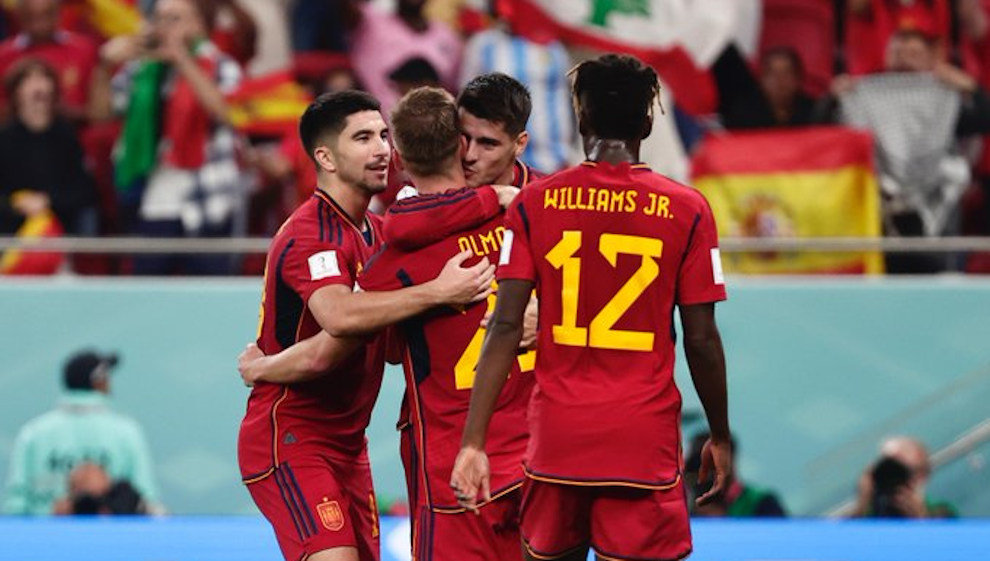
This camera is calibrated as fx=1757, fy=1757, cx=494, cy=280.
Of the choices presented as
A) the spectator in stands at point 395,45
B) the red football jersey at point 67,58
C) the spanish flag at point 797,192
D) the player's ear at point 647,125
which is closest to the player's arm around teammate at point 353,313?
the player's ear at point 647,125

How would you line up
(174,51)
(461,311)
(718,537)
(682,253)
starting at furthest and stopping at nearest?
(174,51) < (718,537) < (461,311) < (682,253)

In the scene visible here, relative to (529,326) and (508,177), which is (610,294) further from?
(508,177)

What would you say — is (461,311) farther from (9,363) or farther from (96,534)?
(9,363)

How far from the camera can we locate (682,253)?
4.49 metres

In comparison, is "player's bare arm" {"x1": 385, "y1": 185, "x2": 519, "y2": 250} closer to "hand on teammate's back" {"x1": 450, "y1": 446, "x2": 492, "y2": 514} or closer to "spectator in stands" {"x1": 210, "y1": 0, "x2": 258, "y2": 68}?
"hand on teammate's back" {"x1": 450, "y1": 446, "x2": 492, "y2": 514}

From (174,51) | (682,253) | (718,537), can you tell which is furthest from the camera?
(174,51)

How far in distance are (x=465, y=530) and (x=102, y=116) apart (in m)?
5.85

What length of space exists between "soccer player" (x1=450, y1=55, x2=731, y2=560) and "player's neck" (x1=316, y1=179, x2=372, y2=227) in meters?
1.10

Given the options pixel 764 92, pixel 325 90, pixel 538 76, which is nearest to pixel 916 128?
pixel 764 92

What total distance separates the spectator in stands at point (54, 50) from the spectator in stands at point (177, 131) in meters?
0.26

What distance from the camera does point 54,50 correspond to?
403 inches

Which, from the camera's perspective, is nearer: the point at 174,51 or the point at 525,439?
the point at 525,439

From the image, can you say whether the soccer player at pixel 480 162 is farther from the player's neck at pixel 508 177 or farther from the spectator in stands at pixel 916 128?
the spectator in stands at pixel 916 128

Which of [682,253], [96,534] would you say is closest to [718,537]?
[96,534]
